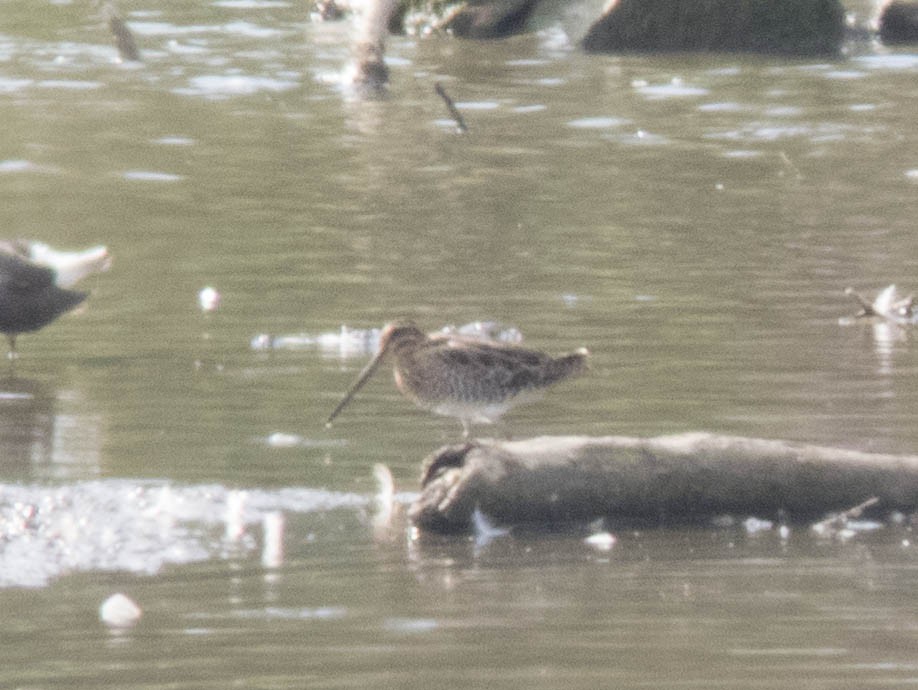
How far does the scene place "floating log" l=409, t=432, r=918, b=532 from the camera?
8.11 metres

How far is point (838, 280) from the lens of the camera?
13938 mm

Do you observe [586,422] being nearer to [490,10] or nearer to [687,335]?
[687,335]

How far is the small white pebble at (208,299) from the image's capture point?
13.4m

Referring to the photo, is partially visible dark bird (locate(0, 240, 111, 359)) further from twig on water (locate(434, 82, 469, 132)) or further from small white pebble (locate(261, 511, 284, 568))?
twig on water (locate(434, 82, 469, 132))

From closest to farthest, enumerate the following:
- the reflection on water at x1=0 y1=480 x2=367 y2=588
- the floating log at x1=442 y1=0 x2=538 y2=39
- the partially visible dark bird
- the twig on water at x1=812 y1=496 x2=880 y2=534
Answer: the reflection on water at x1=0 y1=480 x2=367 y2=588 < the twig on water at x1=812 y1=496 x2=880 y2=534 < the partially visible dark bird < the floating log at x1=442 y1=0 x2=538 y2=39

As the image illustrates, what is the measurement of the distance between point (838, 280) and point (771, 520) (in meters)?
5.94

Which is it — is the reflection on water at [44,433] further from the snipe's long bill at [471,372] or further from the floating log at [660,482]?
the floating log at [660,482]

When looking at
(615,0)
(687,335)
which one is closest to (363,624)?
(687,335)

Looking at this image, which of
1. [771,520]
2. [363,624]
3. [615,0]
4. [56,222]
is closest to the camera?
[363,624]

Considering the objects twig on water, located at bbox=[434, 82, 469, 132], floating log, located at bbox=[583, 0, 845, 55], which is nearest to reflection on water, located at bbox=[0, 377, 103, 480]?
twig on water, located at bbox=[434, 82, 469, 132]

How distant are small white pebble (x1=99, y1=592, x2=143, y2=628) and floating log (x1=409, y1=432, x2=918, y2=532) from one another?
4.66 feet

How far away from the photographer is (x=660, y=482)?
8.16m

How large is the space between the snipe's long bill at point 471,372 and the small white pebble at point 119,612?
9.09ft

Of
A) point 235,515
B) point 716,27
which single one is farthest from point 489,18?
point 235,515
